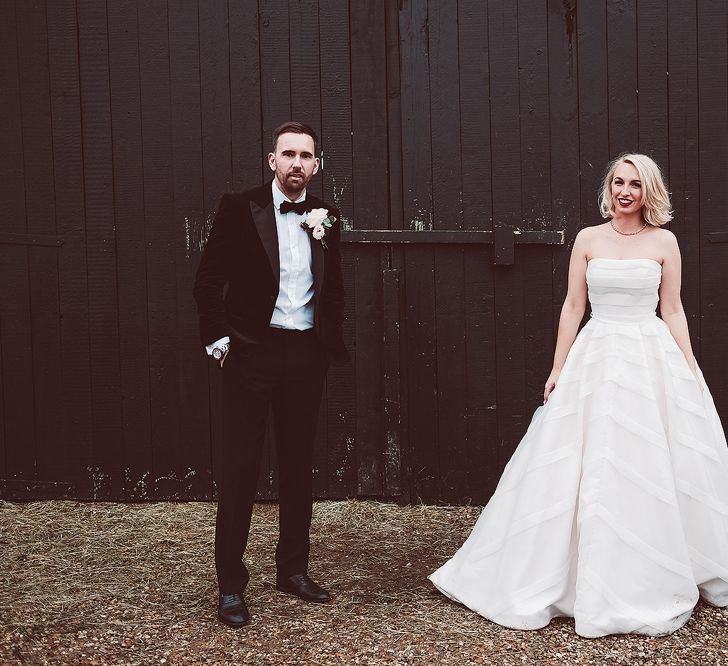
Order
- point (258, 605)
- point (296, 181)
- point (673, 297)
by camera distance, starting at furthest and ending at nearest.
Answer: point (673, 297), point (258, 605), point (296, 181)

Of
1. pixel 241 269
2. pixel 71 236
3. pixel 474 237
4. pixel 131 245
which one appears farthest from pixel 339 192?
pixel 241 269

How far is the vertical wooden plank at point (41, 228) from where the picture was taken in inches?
212

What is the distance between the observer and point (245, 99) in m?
5.40

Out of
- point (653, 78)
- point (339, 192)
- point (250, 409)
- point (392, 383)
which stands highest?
point (653, 78)

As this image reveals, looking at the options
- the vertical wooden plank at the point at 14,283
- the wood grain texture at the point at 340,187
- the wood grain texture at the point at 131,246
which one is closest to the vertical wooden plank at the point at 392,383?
the wood grain texture at the point at 340,187

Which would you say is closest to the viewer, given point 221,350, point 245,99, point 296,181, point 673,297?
point 221,350

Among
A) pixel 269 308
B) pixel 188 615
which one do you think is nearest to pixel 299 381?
pixel 269 308

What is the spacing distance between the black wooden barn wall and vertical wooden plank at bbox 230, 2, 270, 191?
0.01 metres

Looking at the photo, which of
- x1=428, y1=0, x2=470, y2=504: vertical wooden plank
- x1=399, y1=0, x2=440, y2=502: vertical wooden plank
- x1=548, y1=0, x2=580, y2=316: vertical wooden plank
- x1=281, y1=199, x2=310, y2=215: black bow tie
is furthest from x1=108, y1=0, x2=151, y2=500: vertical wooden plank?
x1=548, y1=0, x2=580, y2=316: vertical wooden plank

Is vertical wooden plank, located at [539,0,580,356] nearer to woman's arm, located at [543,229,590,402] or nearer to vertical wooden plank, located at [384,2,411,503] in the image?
vertical wooden plank, located at [384,2,411,503]

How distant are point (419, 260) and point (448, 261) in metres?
0.17

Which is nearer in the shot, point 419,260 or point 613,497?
point 613,497

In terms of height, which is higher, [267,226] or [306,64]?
[306,64]

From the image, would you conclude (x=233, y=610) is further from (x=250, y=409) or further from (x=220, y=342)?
(x=220, y=342)
